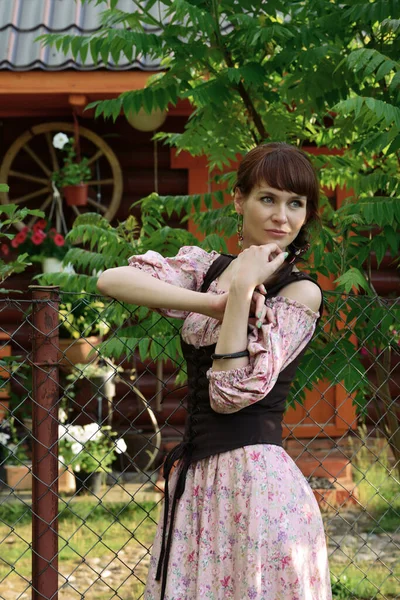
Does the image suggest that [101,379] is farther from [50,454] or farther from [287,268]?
[287,268]

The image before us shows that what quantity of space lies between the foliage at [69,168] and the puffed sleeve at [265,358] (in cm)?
476

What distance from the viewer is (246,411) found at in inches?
87.7

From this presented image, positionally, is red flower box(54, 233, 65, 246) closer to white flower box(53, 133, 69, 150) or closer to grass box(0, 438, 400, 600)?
white flower box(53, 133, 69, 150)

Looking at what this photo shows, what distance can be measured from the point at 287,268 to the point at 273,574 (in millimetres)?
777

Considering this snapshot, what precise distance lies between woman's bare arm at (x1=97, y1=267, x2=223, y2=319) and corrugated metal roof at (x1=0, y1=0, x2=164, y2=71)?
4068 millimetres

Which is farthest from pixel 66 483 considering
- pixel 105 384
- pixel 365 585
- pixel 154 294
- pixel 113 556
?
pixel 154 294

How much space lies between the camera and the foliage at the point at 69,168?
22.2 feet

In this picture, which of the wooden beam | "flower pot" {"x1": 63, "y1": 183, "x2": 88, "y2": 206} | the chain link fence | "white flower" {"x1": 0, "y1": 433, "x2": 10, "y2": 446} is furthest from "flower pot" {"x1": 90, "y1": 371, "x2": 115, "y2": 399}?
the wooden beam

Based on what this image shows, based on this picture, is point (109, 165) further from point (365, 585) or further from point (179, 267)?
point (179, 267)

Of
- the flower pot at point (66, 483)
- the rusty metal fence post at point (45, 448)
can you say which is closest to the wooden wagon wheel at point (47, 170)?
the flower pot at point (66, 483)

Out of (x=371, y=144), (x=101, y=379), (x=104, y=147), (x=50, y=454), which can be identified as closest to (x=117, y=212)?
(x=104, y=147)

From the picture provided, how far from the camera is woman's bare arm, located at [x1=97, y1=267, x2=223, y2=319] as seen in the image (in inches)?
85.7

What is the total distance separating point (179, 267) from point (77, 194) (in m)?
4.49

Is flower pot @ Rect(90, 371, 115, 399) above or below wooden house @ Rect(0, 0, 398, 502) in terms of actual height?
below
